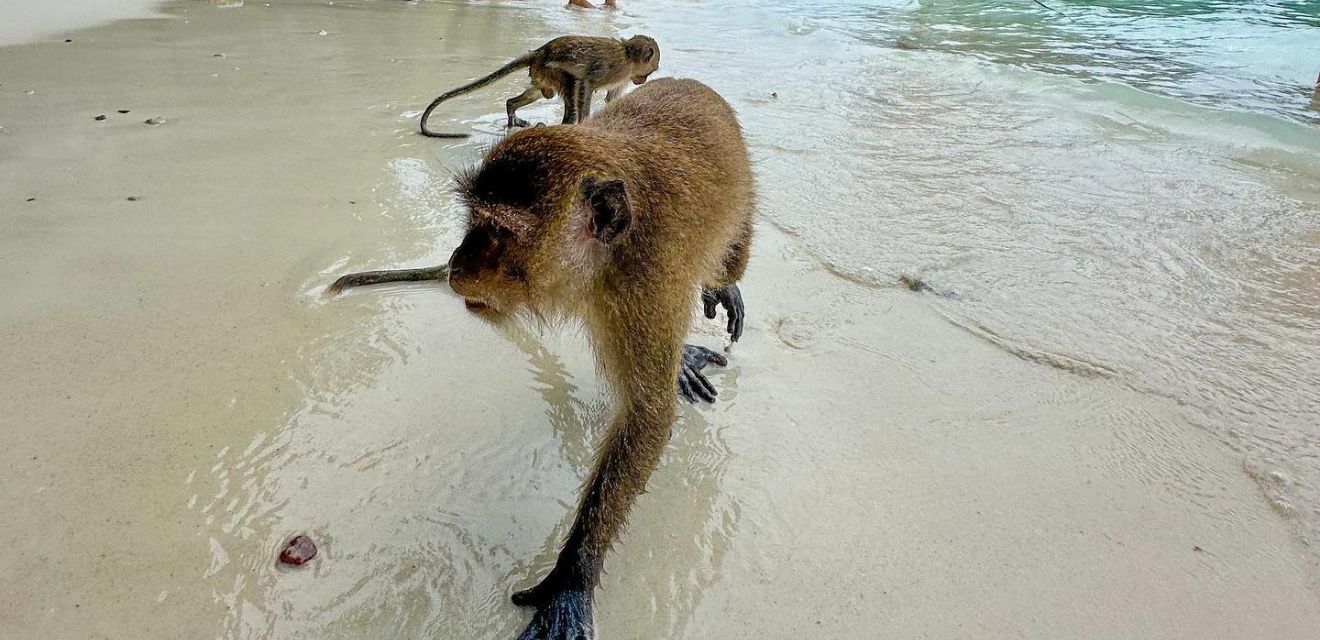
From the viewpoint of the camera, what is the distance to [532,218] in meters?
1.84

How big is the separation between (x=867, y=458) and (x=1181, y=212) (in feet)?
12.7

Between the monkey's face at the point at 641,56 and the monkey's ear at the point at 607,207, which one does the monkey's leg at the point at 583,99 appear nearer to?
the monkey's face at the point at 641,56

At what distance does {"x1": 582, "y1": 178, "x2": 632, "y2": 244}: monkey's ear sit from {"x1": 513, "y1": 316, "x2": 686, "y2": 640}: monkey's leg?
0.84 ft

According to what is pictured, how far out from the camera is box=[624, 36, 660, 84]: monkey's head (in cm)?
697

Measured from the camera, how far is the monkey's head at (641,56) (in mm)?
6973

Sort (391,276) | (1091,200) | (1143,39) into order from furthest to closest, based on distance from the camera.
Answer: (1143,39) < (1091,200) < (391,276)

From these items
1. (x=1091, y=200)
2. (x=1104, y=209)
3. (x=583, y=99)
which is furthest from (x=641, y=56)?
(x=1104, y=209)

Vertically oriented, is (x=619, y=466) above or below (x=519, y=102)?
below

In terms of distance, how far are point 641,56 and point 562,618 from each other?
20.0 feet

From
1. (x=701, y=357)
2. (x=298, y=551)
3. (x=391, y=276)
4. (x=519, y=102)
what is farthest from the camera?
(x=519, y=102)

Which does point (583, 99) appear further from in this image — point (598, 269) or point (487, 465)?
point (598, 269)

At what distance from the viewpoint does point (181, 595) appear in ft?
6.13

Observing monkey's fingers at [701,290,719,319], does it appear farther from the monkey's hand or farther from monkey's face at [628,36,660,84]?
monkey's face at [628,36,660,84]

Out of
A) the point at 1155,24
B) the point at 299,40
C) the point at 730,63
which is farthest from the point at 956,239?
the point at 1155,24
